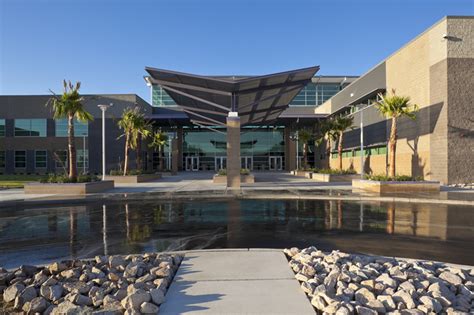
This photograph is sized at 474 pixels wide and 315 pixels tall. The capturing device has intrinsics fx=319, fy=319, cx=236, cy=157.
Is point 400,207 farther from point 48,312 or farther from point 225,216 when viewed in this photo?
point 48,312

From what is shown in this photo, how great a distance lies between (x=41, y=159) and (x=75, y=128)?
7033 millimetres

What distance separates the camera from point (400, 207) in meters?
14.7

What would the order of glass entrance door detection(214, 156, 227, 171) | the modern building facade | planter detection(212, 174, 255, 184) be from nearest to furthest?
the modern building facade
planter detection(212, 174, 255, 184)
glass entrance door detection(214, 156, 227, 171)

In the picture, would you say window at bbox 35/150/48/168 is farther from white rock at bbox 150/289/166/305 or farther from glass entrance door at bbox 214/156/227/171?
white rock at bbox 150/289/166/305

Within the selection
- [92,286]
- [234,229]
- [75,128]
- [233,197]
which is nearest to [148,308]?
[92,286]

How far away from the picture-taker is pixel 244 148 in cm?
5928

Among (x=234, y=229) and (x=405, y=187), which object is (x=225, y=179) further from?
(x=234, y=229)

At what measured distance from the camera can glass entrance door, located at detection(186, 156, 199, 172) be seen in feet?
195

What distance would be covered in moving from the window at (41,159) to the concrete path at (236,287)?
169 ft

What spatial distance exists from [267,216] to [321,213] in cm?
238

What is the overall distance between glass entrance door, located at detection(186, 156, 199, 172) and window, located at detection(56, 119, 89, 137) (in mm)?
18180

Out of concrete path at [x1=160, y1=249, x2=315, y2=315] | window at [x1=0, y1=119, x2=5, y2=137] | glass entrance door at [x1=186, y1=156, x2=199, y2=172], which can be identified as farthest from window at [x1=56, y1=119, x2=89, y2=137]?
concrete path at [x1=160, y1=249, x2=315, y2=315]

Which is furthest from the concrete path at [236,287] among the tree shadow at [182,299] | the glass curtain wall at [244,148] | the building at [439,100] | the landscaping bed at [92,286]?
the glass curtain wall at [244,148]

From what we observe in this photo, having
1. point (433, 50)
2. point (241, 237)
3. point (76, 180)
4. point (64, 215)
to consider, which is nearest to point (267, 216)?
point (241, 237)
